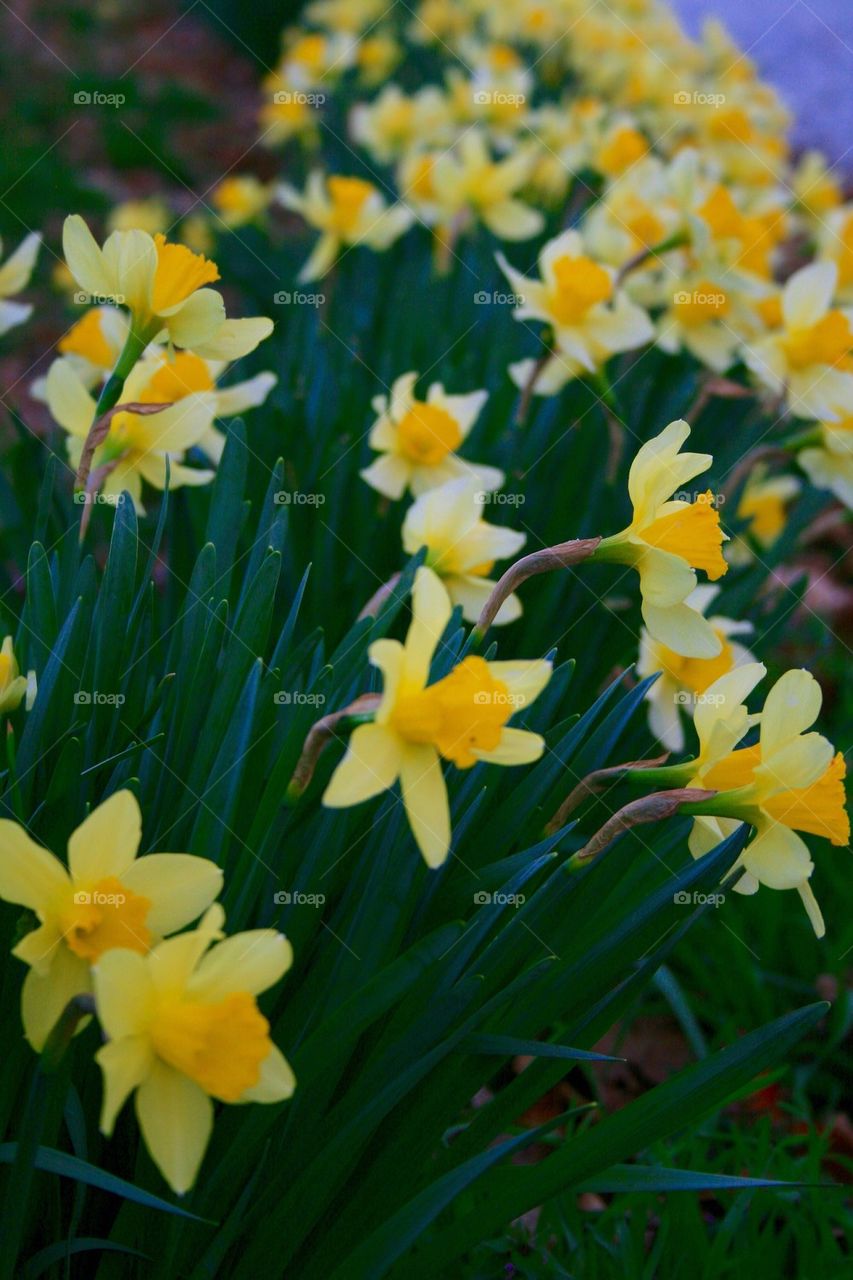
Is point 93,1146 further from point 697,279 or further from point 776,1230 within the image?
point 697,279

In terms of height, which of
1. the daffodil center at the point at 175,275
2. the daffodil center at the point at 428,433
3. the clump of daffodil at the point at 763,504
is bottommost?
the clump of daffodil at the point at 763,504

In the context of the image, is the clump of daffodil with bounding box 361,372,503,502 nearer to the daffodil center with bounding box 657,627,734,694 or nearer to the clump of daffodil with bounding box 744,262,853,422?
the daffodil center with bounding box 657,627,734,694

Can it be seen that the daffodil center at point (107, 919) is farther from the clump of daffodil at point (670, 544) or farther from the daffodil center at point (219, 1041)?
the clump of daffodil at point (670, 544)

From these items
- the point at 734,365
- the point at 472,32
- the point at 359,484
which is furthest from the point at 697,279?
the point at 472,32

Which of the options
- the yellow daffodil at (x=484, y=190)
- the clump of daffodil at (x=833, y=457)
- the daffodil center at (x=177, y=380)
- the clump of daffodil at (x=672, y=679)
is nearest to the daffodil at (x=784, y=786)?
the clump of daffodil at (x=672, y=679)

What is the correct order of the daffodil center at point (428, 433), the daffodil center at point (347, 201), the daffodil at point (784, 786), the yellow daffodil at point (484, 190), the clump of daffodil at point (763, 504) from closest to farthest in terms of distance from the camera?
the daffodil at point (784, 786), the daffodil center at point (428, 433), the clump of daffodil at point (763, 504), the daffodil center at point (347, 201), the yellow daffodil at point (484, 190)

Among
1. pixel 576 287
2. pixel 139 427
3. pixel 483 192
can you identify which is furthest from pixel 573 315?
pixel 483 192

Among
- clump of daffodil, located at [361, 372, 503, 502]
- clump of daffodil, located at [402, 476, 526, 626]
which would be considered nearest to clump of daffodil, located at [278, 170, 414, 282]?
clump of daffodil, located at [361, 372, 503, 502]
